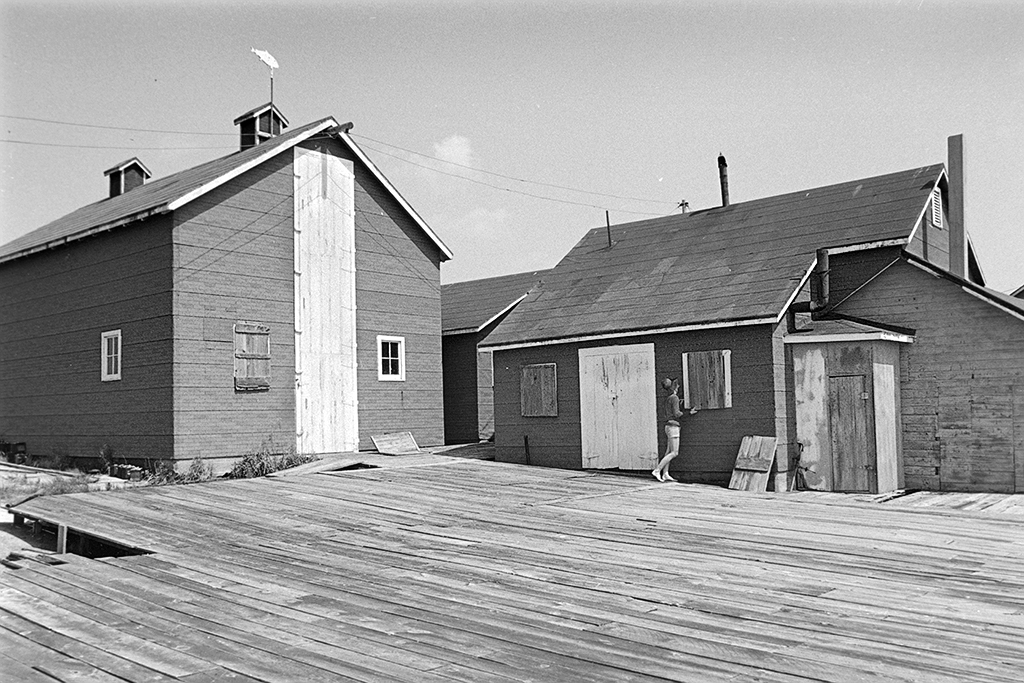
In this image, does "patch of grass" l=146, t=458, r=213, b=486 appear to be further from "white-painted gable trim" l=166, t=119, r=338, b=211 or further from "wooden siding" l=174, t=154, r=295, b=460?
"white-painted gable trim" l=166, t=119, r=338, b=211

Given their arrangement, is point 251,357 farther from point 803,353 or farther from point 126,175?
point 126,175

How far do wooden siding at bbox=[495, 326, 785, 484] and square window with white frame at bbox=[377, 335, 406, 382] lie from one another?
10.5 ft

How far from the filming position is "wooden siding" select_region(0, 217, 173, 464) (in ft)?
60.7

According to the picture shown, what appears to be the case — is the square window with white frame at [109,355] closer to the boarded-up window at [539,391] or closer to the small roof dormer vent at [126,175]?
the boarded-up window at [539,391]

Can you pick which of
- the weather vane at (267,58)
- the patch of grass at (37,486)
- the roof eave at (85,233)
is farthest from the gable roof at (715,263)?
the patch of grass at (37,486)

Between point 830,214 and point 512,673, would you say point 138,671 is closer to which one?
point 512,673

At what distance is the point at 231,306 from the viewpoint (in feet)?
62.8

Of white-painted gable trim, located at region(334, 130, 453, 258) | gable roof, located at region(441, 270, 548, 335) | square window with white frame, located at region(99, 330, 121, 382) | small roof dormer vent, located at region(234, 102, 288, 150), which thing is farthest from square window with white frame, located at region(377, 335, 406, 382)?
small roof dormer vent, located at region(234, 102, 288, 150)

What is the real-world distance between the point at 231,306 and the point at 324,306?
2.32 meters

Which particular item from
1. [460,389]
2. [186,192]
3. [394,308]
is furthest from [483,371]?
[186,192]

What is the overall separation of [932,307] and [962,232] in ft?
10.7

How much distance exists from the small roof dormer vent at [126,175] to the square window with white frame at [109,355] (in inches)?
352

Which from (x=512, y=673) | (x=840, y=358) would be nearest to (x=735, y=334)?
(x=840, y=358)

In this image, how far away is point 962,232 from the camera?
18.2 meters
